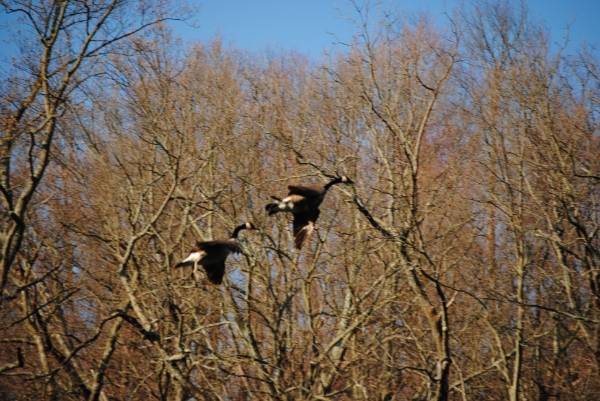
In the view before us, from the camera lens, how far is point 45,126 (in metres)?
9.08

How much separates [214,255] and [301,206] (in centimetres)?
122

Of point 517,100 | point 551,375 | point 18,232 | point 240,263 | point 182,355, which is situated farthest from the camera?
point 551,375

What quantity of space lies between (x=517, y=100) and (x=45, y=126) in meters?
8.47

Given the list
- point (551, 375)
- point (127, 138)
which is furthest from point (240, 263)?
point (551, 375)

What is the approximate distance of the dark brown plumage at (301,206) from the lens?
8.45 meters

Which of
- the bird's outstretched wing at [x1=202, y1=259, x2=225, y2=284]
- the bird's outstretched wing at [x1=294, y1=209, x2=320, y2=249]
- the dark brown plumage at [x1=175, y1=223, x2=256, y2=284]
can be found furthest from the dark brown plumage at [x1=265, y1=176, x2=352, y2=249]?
the bird's outstretched wing at [x1=202, y1=259, x2=225, y2=284]

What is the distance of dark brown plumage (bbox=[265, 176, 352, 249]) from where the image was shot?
8.45 meters

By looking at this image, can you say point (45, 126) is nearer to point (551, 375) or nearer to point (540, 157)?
point (540, 157)

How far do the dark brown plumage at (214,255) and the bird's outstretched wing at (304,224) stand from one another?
553mm

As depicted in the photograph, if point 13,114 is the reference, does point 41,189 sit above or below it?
above

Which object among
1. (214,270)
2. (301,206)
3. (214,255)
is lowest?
(214,270)

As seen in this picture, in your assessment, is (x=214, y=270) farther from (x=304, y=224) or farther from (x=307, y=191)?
(x=307, y=191)

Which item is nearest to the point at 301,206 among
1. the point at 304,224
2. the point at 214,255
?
the point at 304,224

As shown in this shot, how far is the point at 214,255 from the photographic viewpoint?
28.8 ft
